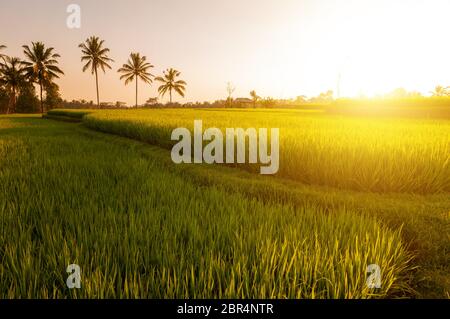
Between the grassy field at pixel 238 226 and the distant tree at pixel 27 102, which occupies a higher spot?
the distant tree at pixel 27 102

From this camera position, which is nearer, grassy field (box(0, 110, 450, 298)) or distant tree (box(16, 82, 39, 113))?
grassy field (box(0, 110, 450, 298))

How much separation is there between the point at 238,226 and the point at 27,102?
187 ft

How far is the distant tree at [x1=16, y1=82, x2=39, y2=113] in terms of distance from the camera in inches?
1855

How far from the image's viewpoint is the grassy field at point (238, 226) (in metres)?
1.58

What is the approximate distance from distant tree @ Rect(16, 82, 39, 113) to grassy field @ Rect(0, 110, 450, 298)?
51.4 m

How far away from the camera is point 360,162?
4152mm

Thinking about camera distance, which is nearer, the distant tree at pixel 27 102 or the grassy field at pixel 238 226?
the grassy field at pixel 238 226

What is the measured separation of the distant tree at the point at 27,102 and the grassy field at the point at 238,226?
51.4m

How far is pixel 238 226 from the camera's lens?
2.29 m

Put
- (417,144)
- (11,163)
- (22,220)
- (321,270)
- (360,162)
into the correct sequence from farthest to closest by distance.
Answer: (11,163) < (417,144) < (360,162) < (22,220) < (321,270)

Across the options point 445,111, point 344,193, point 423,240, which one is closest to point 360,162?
point 344,193
